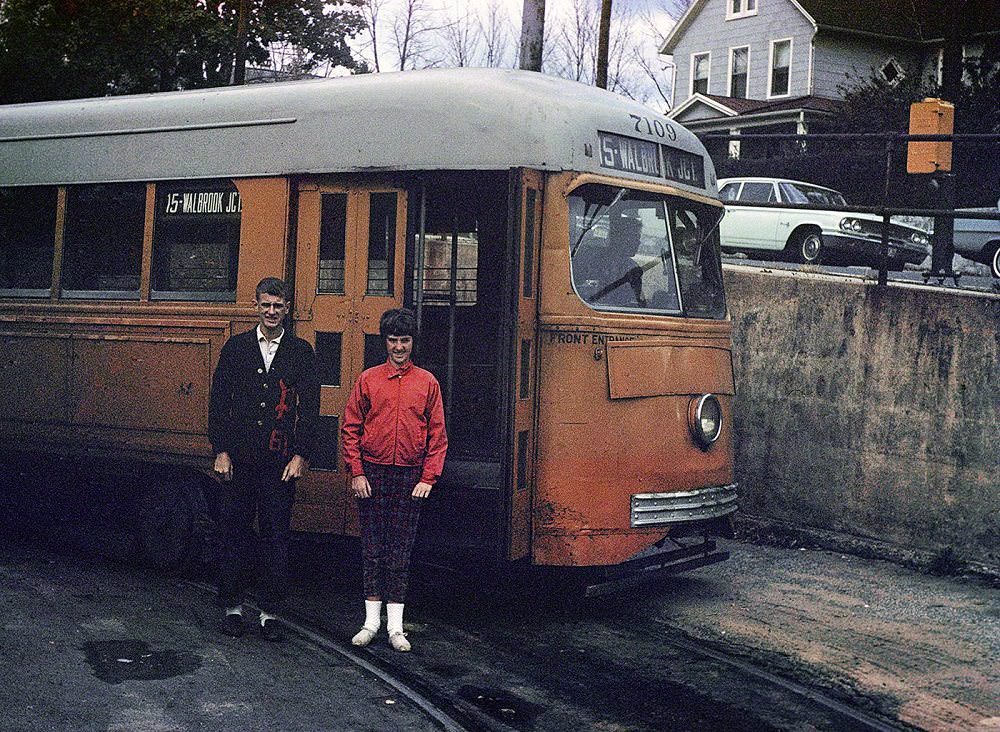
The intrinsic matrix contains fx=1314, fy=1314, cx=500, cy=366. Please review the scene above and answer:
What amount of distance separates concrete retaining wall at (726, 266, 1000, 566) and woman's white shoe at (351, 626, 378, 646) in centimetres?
477

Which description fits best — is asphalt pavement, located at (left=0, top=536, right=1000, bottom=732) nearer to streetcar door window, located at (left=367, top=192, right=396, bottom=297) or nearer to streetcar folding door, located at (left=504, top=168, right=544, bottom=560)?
streetcar folding door, located at (left=504, top=168, right=544, bottom=560)

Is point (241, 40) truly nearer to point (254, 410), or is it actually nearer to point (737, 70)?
point (254, 410)

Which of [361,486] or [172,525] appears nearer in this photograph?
[361,486]

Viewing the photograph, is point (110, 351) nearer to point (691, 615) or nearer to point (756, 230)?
point (691, 615)

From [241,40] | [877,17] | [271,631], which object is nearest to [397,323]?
[271,631]

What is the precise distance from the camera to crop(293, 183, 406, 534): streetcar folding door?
26.4 feet

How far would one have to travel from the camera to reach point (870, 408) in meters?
10.3

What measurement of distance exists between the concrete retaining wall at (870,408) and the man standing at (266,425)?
16.2 ft

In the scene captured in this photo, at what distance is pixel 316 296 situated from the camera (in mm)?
8305

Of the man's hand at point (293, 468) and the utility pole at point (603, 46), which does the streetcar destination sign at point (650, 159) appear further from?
the utility pole at point (603, 46)

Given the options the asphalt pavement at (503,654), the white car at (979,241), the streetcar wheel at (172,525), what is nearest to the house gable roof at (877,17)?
the white car at (979,241)

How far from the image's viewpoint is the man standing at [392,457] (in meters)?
7.09

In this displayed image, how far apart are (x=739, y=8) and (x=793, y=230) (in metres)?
26.8

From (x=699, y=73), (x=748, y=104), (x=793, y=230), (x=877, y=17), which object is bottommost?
(x=793, y=230)
